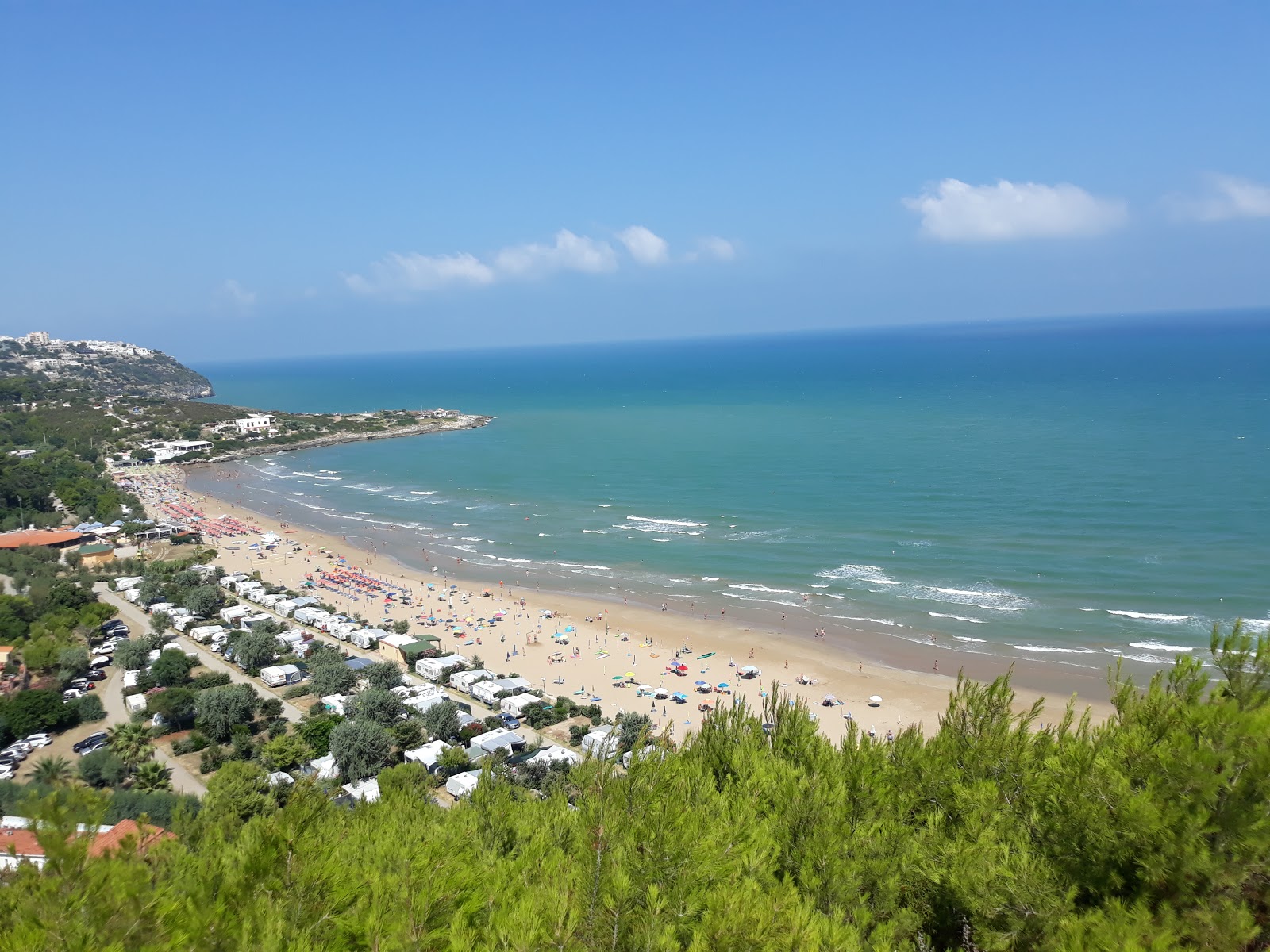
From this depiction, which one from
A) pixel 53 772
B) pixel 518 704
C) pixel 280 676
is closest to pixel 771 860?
pixel 518 704

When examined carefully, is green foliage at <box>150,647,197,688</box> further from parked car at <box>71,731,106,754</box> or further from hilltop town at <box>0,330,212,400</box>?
hilltop town at <box>0,330,212,400</box>

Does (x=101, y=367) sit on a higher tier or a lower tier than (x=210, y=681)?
higher

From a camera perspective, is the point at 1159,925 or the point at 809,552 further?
the point at 809,552

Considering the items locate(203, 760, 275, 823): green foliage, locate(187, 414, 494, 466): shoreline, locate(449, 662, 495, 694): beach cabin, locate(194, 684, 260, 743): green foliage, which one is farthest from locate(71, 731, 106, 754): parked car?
locate(187, 414, 494, 466): shoreline

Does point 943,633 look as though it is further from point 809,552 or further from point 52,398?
point 52,398

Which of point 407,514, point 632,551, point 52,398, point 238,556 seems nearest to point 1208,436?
point 632,551

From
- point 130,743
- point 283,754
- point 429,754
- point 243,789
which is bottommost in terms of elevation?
point 429,754

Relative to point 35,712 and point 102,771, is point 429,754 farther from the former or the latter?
point 35,712

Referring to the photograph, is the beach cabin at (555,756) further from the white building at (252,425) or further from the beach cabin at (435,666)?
the white building at (252,425)
